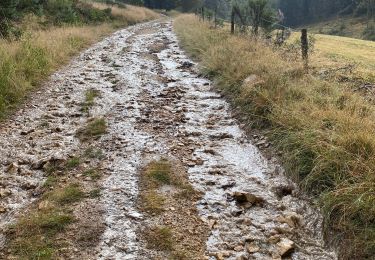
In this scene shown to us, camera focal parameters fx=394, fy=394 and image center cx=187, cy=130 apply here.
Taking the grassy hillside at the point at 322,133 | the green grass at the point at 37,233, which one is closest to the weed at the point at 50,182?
the green grass at the point at 37,233

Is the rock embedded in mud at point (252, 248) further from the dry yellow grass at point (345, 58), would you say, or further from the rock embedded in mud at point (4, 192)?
the dry yellow grass at point (345, 58)

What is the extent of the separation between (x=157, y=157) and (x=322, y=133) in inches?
104

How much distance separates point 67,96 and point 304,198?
272 inches

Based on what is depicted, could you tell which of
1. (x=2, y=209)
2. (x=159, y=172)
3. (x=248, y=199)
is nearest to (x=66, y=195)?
(x=2, y=209)

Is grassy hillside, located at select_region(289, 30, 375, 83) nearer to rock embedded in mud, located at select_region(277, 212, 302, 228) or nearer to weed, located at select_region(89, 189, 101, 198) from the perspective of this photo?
rock embedded in mud, located at select_region(277, 212, 302, 228)

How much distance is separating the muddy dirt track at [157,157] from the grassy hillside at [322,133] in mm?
291

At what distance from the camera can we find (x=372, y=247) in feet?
13.0

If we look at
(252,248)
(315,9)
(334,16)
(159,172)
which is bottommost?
(252,248)

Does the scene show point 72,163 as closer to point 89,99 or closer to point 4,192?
point 4,192

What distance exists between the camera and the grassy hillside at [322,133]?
434cm

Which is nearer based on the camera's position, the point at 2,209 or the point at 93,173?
the point at 2,209

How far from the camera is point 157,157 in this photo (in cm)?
662

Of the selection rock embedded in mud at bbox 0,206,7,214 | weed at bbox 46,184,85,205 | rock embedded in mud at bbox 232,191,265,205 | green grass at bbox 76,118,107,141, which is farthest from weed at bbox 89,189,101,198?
green grass at bbox 76,118,107,141

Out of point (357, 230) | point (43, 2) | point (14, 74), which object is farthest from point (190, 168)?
point (43, 2)
